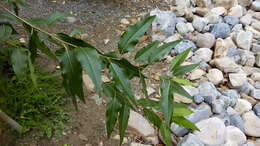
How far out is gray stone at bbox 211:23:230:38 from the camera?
2.59 meters

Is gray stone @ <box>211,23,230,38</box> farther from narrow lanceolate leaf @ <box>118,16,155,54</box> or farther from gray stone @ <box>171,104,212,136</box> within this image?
narrow lanceolate leaf @ <box>118,16,155,54</box>

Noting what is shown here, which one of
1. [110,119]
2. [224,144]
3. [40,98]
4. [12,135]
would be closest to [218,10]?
[224,144]

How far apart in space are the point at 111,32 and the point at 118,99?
1496mm

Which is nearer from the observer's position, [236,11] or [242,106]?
[242,106]

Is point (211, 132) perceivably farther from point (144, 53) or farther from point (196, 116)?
point (144, 53)

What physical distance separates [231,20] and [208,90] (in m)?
0.92

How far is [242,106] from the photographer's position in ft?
6.95


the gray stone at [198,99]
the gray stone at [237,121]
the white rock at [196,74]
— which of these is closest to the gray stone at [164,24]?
the white rock at [196,74]

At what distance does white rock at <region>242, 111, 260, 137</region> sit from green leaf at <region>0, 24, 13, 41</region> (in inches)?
63.6

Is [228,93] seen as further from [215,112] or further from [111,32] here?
[111,32]

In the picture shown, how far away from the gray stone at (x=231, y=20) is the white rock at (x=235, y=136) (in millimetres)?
1117

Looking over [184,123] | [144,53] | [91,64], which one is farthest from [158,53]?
[184,123]

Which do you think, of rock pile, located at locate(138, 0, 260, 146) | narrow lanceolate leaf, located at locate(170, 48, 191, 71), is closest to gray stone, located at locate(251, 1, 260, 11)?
rock pile, located at locate(138, 0, 260, 146)

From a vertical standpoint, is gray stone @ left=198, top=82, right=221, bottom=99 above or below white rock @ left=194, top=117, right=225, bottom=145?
above
